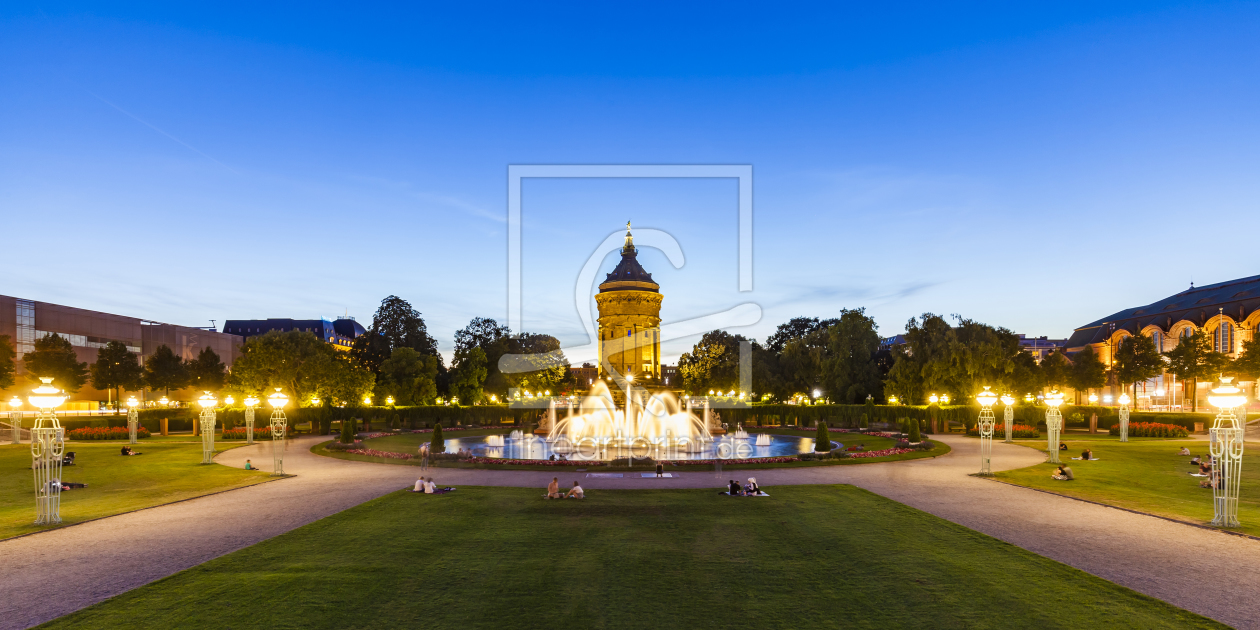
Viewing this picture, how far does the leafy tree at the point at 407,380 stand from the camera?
210 ft

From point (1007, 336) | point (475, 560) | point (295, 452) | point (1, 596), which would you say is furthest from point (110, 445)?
point (1007, 336)

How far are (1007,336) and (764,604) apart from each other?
2505 inches

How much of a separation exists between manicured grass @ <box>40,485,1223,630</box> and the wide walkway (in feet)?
2.71

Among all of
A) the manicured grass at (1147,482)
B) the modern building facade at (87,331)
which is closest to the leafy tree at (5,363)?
the modern building facade at (87,331)

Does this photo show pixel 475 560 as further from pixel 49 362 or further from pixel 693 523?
pixel 49 362

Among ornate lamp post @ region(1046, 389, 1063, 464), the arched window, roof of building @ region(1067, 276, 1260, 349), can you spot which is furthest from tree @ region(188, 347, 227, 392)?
roof of building @ region(1067, 276, 1260, 349)

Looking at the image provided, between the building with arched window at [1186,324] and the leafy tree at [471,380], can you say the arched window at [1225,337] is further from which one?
the leafy tree at [471,380]

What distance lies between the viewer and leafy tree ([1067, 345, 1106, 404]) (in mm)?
72188

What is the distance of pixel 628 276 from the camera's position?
89.5 meters

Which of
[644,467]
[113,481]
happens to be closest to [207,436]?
[113,481]

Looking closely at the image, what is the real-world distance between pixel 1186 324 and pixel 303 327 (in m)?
168

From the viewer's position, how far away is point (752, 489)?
2106cm

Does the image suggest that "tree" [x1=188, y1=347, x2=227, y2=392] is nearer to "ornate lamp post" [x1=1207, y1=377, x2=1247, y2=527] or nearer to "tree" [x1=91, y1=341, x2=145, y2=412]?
"tree" [x1=91, y1=341, x2=145, y2=412]

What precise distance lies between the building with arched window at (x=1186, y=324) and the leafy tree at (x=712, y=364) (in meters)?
40.4
